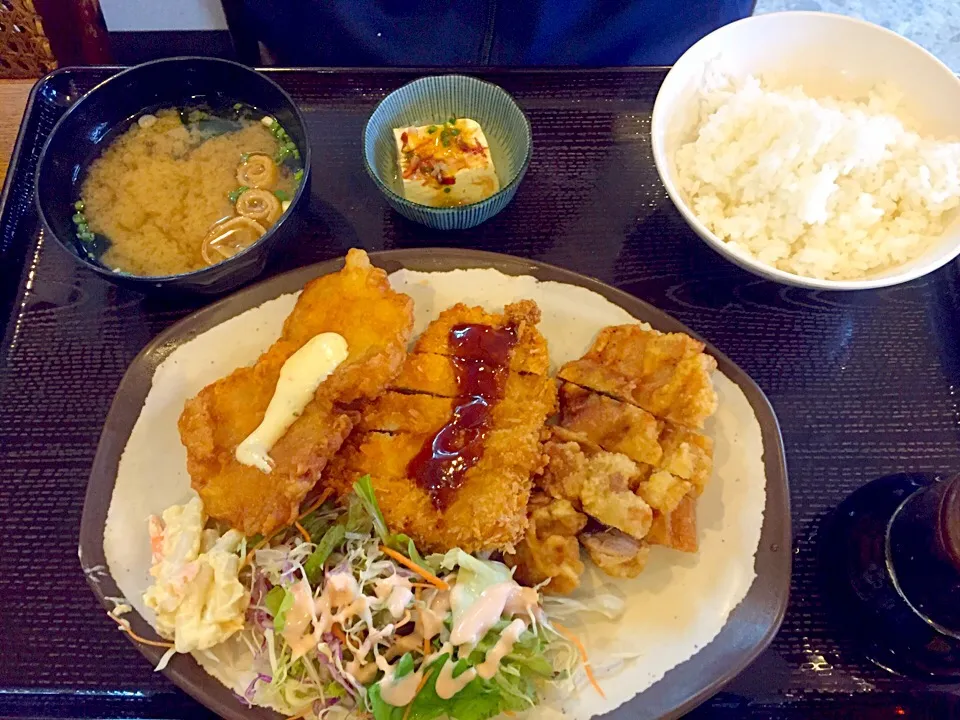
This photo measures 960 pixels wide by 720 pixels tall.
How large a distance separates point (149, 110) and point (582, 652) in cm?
201

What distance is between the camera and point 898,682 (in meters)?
1.84

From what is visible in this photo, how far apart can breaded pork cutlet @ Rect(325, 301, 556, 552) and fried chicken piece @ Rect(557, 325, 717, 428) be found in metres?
0.14

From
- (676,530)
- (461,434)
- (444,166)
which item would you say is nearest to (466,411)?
(461,434)

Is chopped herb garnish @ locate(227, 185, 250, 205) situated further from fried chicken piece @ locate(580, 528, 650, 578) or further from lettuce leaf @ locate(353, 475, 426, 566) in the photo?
fried chicken piece @ locate(580, 528, 650, 578)

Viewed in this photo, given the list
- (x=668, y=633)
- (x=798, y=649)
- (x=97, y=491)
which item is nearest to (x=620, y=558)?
(x=668, y=633)

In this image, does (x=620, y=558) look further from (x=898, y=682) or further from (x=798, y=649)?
(x=898, y=682)

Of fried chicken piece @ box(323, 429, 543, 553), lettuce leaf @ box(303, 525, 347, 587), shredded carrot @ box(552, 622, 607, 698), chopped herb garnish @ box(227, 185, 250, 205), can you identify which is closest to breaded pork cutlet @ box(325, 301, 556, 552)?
fried chicken piece @ box(323, 429, 543, 553)

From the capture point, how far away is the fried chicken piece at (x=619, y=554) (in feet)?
5.91

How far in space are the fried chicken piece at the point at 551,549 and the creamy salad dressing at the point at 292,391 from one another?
0.64m

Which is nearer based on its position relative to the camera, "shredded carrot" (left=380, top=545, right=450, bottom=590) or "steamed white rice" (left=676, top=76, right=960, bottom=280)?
"shredded carrot" (left=380, top=545, right=450, bottom=590)

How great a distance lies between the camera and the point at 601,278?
230 cm

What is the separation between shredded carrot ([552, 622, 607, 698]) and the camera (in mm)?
1755

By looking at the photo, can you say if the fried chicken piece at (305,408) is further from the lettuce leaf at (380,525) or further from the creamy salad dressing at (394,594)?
the creamy salad dressing at (394,594)

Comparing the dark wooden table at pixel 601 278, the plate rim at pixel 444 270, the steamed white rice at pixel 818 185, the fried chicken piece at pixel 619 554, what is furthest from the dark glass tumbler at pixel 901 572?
the steamed white rice at pixel 818 185
